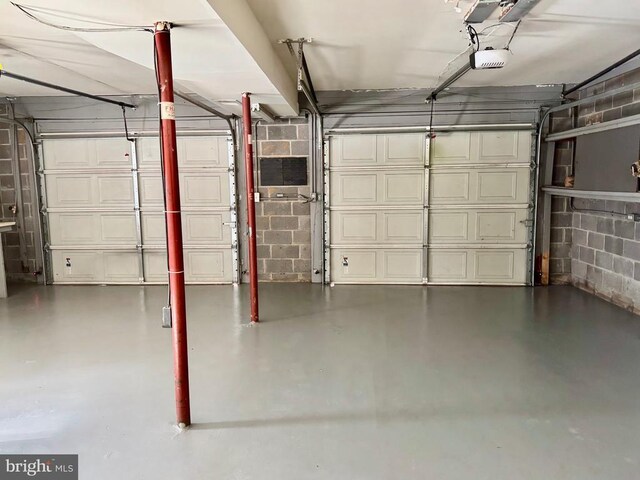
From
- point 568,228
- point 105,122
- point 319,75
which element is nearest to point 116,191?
point 105,122

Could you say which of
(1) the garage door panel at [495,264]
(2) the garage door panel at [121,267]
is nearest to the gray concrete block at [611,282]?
(1) the garage door panel at [495,264]

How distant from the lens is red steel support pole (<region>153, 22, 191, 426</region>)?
227 cm

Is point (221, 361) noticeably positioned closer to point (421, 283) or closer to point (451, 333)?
point (451, 333)

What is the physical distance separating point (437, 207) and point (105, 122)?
4.79 meters

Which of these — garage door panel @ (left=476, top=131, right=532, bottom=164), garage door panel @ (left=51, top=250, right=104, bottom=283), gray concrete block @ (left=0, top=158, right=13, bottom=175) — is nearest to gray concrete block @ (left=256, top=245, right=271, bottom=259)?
garage door panel @ (left=51, top=250, right=104, bottom=283)

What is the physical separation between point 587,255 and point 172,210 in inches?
206

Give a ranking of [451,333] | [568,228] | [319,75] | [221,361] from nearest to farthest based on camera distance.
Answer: [221,361], [451,333], [319,75], [568,228]

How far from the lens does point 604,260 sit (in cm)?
503

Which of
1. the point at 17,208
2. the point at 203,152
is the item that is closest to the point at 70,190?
the point at 17,208

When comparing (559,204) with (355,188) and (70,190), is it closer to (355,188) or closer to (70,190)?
(355,188)

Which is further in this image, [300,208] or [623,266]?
[300,208]

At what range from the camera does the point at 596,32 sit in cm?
347

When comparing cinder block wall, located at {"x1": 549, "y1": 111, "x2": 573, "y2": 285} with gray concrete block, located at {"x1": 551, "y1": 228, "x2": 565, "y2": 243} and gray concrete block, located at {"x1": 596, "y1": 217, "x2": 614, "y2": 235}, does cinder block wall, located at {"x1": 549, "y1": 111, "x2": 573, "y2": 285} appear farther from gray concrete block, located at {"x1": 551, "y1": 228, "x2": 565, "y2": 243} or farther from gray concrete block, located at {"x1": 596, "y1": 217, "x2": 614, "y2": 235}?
gray concrete block, located at {"x1": 596, "y1": 217, "x2": 614, "y2": 235}

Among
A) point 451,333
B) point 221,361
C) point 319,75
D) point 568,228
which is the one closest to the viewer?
point 221,361
